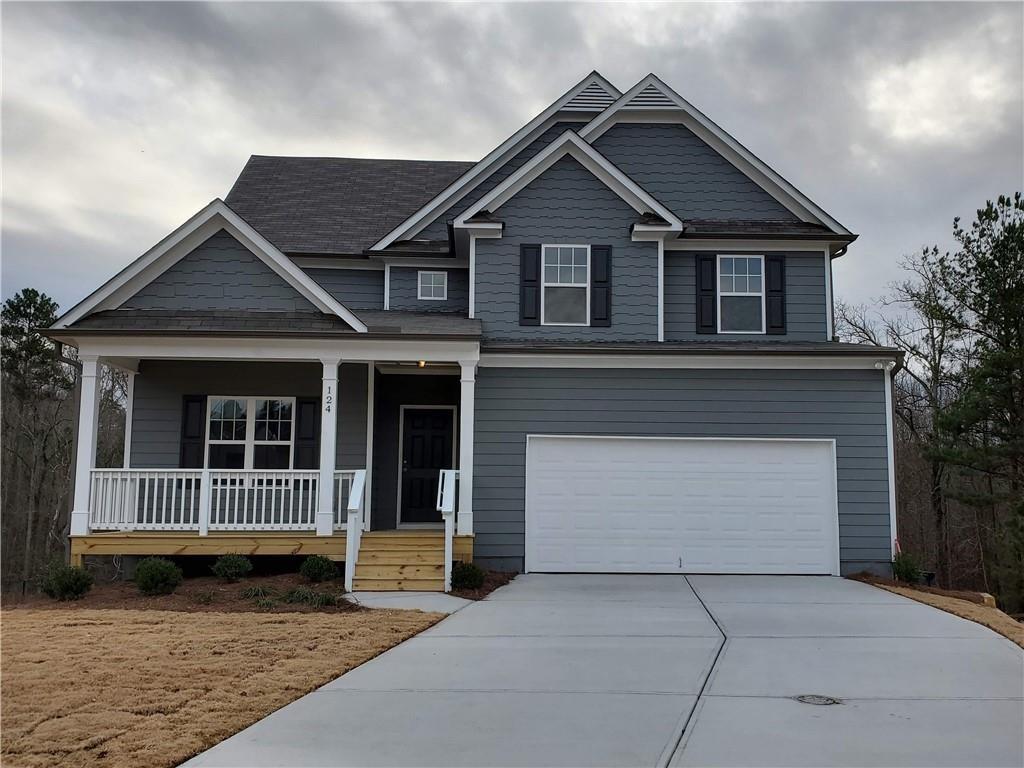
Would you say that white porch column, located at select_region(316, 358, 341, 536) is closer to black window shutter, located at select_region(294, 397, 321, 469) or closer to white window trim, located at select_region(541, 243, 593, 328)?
black window shutter, located at select_region(294, 397, 321, 469)

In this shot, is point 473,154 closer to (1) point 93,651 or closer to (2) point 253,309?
(2) point 253,309

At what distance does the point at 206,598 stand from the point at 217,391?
4612 millimetres

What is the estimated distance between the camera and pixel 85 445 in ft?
40.9

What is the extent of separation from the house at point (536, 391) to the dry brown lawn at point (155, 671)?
2653 millimetres

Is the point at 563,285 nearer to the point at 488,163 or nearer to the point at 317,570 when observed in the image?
the point at 488,163

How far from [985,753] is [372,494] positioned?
35.4 feet

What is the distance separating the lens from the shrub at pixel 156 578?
11.1 metres

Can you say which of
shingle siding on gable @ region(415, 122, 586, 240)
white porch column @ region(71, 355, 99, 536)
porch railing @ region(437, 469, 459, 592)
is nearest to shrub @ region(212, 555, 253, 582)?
white porch column @ region(71, 355, 99, 536)

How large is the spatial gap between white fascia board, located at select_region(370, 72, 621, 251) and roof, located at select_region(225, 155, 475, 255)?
1135 mm

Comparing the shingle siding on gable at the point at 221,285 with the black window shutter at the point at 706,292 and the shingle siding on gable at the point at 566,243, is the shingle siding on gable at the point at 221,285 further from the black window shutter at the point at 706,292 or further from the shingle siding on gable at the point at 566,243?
the black window shutter at the point at 706,292

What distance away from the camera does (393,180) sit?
19.7 meters

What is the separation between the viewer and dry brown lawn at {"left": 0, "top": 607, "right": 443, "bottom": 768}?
17.0ft

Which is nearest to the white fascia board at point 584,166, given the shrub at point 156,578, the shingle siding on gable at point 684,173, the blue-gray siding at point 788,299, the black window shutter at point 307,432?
the blue-gray siding at point 788,299

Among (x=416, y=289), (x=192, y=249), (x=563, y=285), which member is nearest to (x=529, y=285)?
(x=563, y=285)
